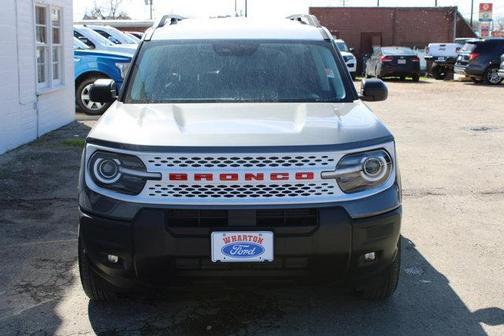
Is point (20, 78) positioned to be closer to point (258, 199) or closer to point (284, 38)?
point (284, 38)

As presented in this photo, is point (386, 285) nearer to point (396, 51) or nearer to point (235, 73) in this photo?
point (235, 73)

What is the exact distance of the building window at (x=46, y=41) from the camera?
11.1m

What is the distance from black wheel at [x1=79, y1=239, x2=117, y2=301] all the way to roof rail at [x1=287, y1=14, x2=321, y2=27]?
288 cm

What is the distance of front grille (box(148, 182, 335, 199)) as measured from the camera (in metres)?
3.39

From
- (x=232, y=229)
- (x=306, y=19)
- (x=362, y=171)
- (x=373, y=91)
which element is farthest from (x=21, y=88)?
(x=362, y=171)

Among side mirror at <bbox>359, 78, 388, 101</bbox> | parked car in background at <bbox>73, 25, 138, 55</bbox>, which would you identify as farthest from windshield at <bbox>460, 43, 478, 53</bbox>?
side mirror at <bbox>359, 78, 388, 101</bbox>

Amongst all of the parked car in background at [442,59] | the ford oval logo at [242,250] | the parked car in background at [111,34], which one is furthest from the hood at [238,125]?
the parked car in background at [442,59]

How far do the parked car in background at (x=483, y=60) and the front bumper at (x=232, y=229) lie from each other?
871 inches

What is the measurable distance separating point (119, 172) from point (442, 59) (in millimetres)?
27498

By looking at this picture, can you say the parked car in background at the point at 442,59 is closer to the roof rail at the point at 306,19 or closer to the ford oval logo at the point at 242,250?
the roof rail at the point at 306,19

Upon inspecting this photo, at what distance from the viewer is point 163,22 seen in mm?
5477

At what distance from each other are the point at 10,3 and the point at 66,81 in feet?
10.4

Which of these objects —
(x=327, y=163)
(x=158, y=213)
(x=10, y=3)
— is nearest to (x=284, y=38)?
(x=327, y=163)

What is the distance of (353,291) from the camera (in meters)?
4.16
